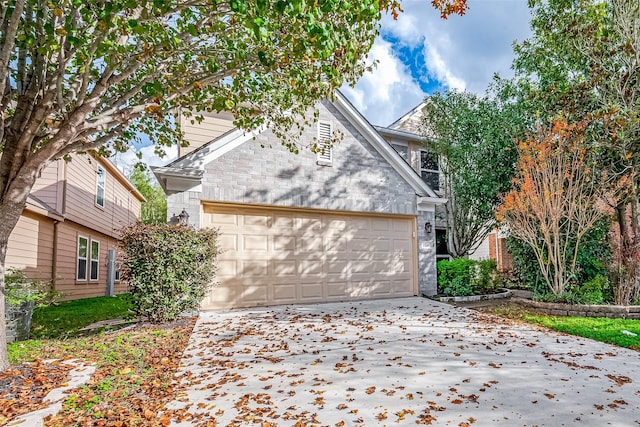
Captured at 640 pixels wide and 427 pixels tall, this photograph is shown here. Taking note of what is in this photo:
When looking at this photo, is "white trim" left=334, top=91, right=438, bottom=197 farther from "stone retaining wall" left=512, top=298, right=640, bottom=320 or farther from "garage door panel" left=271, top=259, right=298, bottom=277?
"stone retaining wall" left=512, top=298, right=640, bottom=320

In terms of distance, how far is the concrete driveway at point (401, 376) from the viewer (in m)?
3.29

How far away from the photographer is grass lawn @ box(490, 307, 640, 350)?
600cm

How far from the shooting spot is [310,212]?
32.0ft

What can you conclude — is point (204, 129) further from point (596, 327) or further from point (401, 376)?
point (596, 327)

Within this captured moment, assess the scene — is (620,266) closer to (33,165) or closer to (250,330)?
(250,330)

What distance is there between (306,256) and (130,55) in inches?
232

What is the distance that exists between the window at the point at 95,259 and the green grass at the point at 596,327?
15.2 meters

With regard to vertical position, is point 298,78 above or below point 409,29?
below

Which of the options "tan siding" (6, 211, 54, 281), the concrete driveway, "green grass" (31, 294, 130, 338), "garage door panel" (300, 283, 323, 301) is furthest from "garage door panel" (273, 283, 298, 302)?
"tan siding" (6, 211, 54, 281)

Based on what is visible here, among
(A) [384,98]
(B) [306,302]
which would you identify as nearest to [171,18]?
(B) [306,302]

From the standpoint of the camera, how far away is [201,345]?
5.64m

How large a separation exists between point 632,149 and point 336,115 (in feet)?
23.8

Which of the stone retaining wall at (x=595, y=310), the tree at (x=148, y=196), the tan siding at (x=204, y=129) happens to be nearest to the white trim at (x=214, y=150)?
the tan siding at (x=204, y=129)

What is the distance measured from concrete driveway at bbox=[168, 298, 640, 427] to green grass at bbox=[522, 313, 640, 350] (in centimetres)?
45
